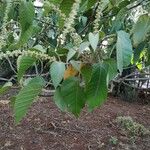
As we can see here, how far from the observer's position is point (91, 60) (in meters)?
0.73

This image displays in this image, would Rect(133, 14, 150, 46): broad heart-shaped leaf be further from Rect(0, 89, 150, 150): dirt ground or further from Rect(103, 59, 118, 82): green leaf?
Rect(0, 89, 150, 150): dirt ground

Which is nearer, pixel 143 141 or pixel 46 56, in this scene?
pixel 46 56

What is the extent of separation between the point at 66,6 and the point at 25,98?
190 mm

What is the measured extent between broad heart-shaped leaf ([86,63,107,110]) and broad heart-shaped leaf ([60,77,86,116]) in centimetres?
2

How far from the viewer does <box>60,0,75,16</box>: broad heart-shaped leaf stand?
2.47 feet

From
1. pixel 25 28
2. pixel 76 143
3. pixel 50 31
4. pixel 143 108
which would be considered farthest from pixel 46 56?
pixel 143 108

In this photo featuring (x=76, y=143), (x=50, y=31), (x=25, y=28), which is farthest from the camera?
(x=76, y=143)

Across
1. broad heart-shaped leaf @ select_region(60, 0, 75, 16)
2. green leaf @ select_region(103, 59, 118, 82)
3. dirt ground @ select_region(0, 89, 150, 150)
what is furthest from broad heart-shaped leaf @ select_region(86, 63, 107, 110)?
dirt ground @ select_region(0, 89, 150, 150)

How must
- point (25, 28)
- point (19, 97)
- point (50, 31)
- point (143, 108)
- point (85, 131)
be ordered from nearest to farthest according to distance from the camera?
1. point (19, 97)
2. point (25, 28)
3. point (50, 31)
4. point (85, 131)
5. point (143, 108)

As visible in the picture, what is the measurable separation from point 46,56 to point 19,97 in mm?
84

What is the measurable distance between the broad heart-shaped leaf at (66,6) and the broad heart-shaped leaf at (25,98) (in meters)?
0.14

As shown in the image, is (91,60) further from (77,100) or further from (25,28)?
(25,28)

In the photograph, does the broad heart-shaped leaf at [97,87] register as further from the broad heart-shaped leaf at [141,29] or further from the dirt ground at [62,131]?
the dirt ground at [62,131]

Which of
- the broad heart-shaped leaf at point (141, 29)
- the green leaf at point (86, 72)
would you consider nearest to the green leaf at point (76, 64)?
the green leaf at point (86, 72)
